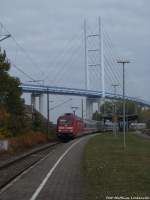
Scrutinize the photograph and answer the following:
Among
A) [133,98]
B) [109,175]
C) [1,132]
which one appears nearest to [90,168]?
[109,175]

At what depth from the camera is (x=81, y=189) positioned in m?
19.8

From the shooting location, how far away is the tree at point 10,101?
60.8 meters

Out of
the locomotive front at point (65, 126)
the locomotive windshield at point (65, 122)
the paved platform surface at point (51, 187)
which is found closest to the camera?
the paved platform surface at point (51, 187)

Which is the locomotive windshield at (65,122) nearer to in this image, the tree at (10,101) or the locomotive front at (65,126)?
the locomotive front at (65,126)

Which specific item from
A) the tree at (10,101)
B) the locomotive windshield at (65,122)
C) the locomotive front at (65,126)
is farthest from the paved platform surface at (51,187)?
the locomotive windshield at (65,122)

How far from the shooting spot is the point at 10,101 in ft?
223

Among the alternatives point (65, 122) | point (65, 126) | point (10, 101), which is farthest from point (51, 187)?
point (65, 122)

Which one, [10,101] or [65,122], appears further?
[65,122]

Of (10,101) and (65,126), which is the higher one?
(10,101)

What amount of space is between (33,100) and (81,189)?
82.8 m

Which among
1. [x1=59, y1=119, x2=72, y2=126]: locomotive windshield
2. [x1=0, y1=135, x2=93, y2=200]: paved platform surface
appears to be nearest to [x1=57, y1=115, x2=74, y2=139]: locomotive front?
[x1=59, y1=119, x2=72, y2=126]: locomotive windshield

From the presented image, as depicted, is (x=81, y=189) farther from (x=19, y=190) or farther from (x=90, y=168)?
(x=90, y=168)

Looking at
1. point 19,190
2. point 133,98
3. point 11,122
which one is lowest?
point 19,190

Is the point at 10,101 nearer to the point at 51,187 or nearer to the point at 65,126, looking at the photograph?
the point at 65,126
